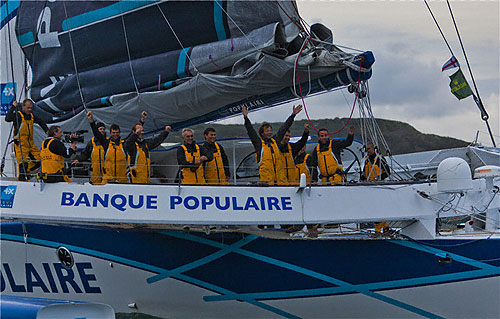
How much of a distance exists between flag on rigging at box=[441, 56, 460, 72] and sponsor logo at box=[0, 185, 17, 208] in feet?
18.7

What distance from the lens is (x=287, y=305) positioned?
22.8ft

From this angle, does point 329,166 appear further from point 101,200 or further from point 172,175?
point 172,175

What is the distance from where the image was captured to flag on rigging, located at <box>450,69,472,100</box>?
25.9ft

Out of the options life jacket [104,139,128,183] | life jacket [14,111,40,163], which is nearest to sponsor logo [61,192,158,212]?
life jacket [104,139,128,183]

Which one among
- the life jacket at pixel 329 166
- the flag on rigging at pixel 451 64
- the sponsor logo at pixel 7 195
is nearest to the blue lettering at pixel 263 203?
the life jacket at pixel 329 166

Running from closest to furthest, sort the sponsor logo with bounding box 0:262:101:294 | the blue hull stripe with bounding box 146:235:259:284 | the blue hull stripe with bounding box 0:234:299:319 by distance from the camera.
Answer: the blue hull stripe with bounding box 146:235:259:284, the blue hull stripe with bounding box 0:234:299:319, the sponsor logo with bounding box 0:262:101:294

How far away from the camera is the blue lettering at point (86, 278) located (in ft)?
23.9

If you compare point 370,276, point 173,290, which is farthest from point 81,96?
point 370,276

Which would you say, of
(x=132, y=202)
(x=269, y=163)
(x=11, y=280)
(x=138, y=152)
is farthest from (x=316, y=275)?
(x=11, y=280)

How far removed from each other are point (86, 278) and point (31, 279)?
0.74m

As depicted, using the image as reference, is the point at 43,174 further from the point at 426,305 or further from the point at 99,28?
the point at 426,305

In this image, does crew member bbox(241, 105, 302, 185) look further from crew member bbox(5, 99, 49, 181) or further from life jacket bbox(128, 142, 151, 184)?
crew member bbox(5, 99, 49, 181)

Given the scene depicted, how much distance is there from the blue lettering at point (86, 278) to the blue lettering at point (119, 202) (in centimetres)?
153

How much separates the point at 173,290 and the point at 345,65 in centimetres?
350
